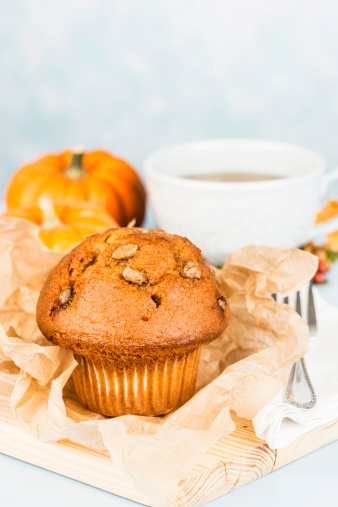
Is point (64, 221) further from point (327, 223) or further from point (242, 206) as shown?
point (327, 223)

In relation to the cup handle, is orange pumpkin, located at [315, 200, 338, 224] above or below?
below

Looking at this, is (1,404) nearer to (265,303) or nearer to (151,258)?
(151,258)

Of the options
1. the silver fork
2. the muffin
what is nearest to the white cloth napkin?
the silver fork

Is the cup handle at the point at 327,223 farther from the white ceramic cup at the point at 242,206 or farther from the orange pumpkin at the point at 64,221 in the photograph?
the orange pumpkin at the point at 64,221

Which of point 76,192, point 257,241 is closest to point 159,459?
point 257,241

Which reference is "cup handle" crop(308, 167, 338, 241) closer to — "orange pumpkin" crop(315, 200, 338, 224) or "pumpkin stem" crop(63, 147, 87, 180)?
"orange pumpkin" crop(315, 200, 338, 224)

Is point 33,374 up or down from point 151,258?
down

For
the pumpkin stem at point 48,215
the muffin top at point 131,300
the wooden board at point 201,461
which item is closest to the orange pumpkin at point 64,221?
the pumpkin stem at point 48,215
